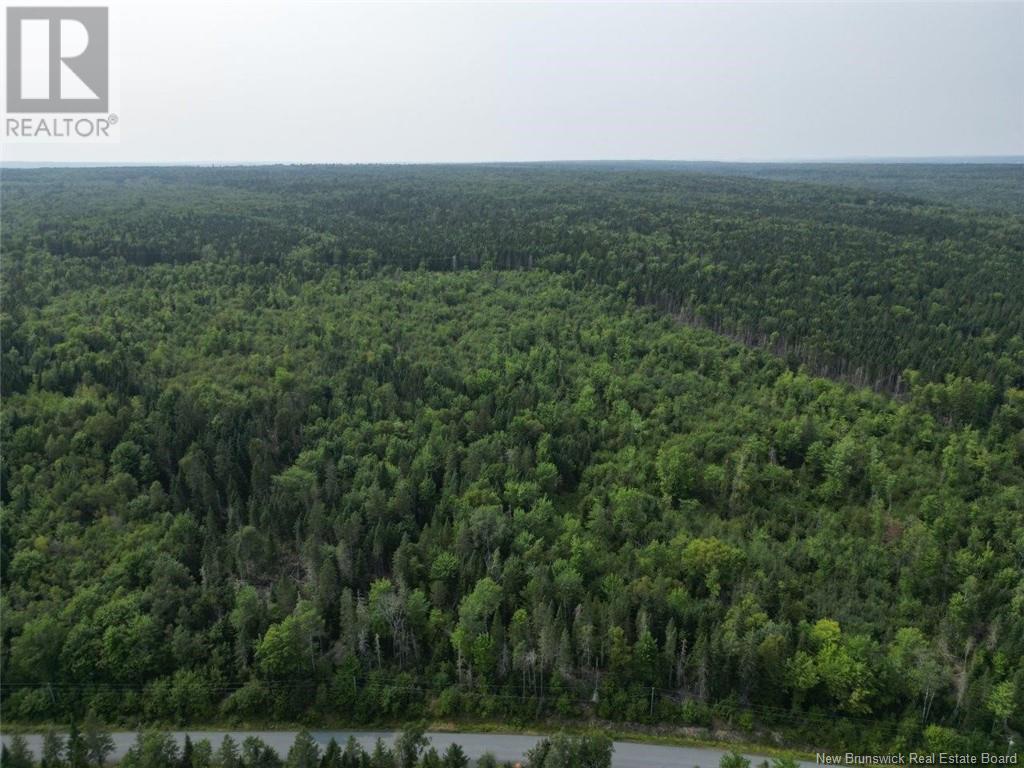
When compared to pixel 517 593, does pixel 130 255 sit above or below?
above

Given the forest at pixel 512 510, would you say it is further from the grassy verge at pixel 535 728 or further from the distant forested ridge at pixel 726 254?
the distant forested ridge at pixel 726 254

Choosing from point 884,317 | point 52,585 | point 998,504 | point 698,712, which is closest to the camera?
point 698,712

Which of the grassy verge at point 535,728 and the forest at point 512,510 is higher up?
the forest at point 512,510

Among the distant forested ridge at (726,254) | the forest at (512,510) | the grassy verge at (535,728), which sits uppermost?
the distant forested ridge at (726,254)

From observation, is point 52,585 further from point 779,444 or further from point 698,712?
point 779,444

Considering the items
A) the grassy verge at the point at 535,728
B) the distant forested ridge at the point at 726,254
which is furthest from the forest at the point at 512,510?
the distant forested ridge at the point at 726,254

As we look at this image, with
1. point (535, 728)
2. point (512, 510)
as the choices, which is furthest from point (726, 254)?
point (535, 728)

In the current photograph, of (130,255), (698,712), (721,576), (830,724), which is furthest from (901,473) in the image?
(130,255)

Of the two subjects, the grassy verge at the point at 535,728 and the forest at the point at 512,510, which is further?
the forest at the point at 512,510

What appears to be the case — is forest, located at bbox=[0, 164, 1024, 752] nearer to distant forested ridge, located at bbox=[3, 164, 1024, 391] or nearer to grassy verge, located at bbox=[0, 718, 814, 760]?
grassy verge, located at bbox=[0, 718, 814, 760]
